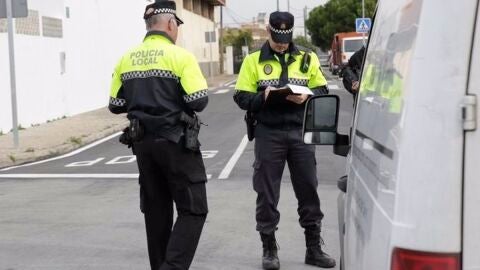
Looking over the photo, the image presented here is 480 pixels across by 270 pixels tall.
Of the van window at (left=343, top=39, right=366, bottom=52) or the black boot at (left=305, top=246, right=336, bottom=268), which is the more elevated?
the van window at (left=343, top=39, right=366, bottom=52)

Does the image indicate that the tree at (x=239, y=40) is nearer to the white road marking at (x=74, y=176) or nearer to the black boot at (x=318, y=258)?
the white road marking at (x=74, y=176)

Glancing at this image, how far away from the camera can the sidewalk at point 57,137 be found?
45.9 feet

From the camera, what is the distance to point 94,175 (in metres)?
11.4

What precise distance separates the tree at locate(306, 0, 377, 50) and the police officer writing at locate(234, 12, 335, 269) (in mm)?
64053

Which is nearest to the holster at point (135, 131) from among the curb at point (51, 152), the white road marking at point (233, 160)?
the white road marking at point (233, 160)

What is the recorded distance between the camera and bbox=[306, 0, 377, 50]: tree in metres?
73.4

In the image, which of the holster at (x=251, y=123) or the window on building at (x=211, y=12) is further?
the window on building at (x=211, y=12)

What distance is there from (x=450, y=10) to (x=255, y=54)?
389 cm

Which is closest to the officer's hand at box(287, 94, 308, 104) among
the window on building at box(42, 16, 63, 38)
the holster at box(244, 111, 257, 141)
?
the holster at box(244, 111, 257, 141)

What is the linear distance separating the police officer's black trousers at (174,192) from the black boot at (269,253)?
1092 mm

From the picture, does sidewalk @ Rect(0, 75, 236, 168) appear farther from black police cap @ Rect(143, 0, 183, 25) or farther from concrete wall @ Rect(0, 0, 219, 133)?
black police cap @ Rect(143, 0, 183, 25)

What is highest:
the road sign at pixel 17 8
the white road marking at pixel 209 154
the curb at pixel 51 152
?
the road sign at pixel 17 8

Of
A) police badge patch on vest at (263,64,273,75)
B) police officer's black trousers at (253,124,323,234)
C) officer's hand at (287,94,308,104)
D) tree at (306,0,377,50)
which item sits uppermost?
tree at (306,0,377,50)

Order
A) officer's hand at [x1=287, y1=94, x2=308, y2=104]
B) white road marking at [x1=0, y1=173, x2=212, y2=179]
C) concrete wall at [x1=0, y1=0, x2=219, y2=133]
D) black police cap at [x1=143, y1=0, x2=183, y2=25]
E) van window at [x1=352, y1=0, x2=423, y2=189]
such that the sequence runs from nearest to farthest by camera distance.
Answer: van window at [x1=352, y1=0, x2=423, y2=189] < black police cap at [x1=143, y1=0, x2=183, y2=25] < officer's hand at [x1=287, y1=94, x2=308, y2=104] < white road marking at [x1=0, y1=173, x2=212, y2=179] < concrete wall at [x1=0, y1=0, x2=219, y2=133]
